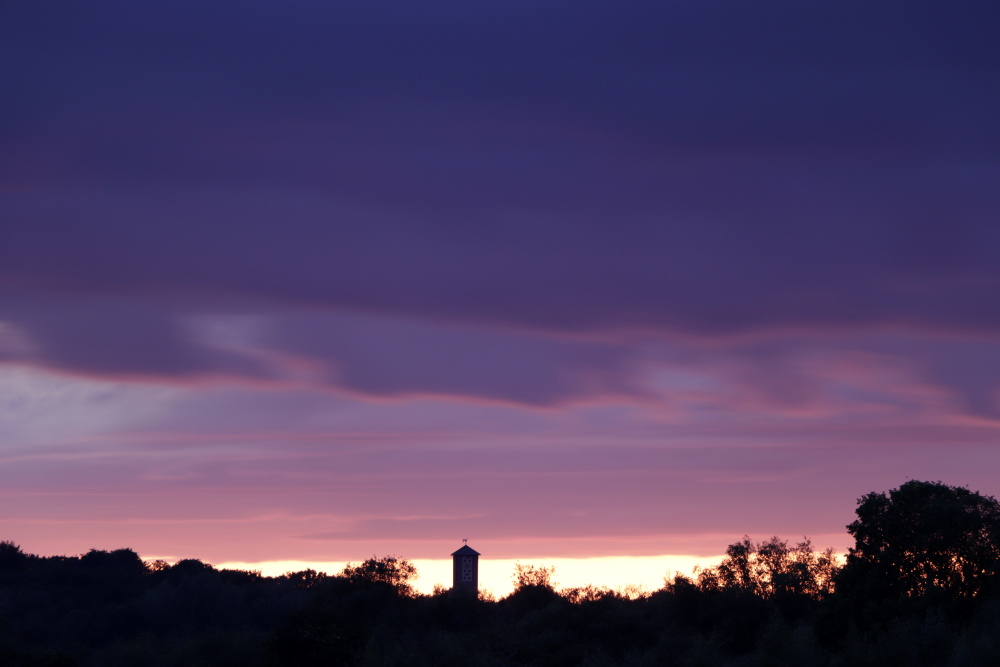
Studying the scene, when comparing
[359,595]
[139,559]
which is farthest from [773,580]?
[139,559]

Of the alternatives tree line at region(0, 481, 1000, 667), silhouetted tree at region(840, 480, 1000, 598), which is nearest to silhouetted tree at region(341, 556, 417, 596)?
tree line at region(0, 481, 1000, 667)

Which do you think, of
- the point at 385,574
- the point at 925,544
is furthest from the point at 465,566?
the point at 925,544

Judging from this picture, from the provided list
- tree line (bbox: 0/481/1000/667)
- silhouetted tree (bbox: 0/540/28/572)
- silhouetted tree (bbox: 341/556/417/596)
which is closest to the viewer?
tree line (bbox: 0/481/1000/667)

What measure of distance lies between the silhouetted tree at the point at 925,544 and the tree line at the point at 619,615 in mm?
65

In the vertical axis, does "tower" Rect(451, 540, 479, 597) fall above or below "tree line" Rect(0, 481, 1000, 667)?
above

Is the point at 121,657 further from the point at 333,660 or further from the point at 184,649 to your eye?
the point at 333,660

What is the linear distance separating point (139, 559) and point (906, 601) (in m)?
115

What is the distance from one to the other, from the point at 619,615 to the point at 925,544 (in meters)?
23.4

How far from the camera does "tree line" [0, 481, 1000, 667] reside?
5175 centimetres

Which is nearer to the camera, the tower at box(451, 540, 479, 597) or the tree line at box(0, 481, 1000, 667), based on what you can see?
the tree line at box(0, 481, 1000, 667)

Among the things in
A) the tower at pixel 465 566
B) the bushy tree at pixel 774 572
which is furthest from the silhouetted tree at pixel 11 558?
the bushy tree at pixel 774 572

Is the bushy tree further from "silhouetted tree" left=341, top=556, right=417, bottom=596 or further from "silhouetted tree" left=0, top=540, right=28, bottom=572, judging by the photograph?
"silhouetted tree" left=0, top=540, right=28, bottom=572

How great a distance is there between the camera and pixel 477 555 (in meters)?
110

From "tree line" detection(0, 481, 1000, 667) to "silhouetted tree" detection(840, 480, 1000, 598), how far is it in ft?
0.21
